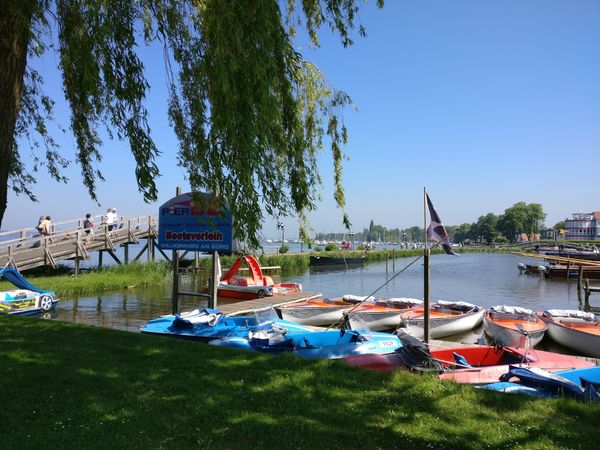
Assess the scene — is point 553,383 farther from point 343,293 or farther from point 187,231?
point 343,293

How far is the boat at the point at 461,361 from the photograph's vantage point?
7.20 metres

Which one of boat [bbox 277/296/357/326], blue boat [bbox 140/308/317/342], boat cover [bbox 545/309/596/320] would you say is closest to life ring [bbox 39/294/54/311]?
blue boat [bbox 140/308/317/342]

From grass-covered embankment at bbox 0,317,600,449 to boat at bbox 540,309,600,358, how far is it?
9306 millimetres

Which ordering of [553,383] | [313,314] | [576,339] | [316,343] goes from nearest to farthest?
[553,383] < [316,343] < [576,339] < [313,314]

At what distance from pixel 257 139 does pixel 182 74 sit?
1733 millimetres

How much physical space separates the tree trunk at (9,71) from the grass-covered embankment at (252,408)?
2131mm

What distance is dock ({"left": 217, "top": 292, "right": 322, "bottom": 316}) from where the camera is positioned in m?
15.8

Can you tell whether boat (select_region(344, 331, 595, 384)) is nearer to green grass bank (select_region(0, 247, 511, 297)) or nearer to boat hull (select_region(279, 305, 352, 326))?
boat hull (select_region(279, 305, 352, 326))

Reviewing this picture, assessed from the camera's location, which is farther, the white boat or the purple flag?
the white boat

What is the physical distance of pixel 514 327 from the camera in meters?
13.8

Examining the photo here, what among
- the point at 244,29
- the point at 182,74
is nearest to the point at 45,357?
the point at 182,74

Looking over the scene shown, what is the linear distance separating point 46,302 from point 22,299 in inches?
35.6

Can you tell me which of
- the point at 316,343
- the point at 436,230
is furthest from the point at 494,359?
the point at 316,343

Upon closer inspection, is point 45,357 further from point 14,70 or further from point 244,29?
point 244,29
